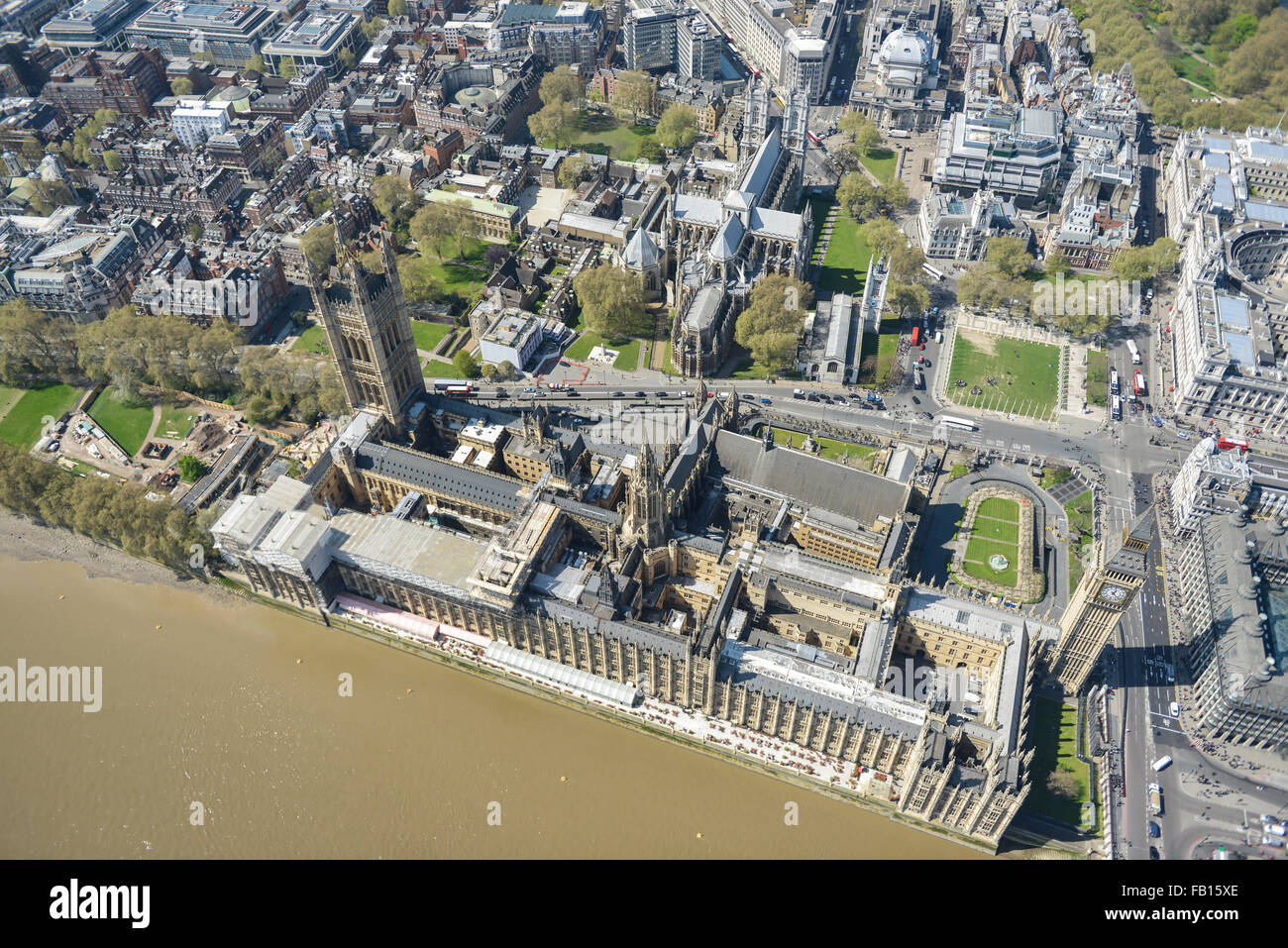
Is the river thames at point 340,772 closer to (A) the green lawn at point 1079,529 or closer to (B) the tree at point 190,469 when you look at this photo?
(B) the tree at point 190,469

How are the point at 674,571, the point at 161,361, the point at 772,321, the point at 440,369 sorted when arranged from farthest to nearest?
the point at 440,369 < the point at 772,321 < the point at 161,361 < the point at 674,571

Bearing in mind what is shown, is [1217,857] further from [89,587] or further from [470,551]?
[89,587]

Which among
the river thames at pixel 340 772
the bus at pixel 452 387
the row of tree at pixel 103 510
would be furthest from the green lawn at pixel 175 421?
the bus at pixel 452 387

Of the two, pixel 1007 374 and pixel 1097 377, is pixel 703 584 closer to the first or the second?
pixel 1007 374

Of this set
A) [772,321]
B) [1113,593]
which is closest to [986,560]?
[1113,593]

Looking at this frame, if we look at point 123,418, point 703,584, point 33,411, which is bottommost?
point 703,584

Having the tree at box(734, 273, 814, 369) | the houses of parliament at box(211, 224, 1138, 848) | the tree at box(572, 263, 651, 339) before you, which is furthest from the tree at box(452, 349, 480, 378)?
the tree at box(734, 273, 814, 369)

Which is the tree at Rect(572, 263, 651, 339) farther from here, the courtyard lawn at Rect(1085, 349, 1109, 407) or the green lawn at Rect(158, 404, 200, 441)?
the courtyard lawn at Rect(1085, 349, 1109, 407)
